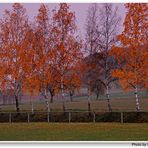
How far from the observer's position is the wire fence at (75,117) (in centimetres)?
3981

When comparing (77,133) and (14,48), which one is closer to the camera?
(77,133)

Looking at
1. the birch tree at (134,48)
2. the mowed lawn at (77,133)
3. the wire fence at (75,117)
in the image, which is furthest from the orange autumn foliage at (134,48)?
the mowed lawn at (77,133)

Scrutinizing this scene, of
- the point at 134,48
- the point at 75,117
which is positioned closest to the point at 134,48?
the point at 134,48

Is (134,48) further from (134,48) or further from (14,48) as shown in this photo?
(14,48)

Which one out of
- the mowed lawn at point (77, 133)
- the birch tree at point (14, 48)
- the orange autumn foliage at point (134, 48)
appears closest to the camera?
the mowed lawn at point (77, 133)

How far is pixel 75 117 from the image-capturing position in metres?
42.2

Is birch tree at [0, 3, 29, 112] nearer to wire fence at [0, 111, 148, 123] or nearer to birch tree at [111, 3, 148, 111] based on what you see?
wire fence at [0, 111, 148, 123]

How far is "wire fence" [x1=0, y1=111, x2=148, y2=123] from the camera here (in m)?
39.8

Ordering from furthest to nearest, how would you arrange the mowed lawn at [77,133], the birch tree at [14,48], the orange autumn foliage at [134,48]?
the birch tree at [14,48] < the orange autumn foliage at [134,48] < the mowed lawn at [77,133]

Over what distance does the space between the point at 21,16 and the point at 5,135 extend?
2098 cm

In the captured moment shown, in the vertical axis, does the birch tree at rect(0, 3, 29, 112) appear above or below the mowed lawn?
above

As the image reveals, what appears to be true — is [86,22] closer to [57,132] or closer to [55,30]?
[55,30]

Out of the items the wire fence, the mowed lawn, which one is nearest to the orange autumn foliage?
the wire fence

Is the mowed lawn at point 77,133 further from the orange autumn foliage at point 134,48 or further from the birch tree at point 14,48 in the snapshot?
the birch tree at point 14,48
